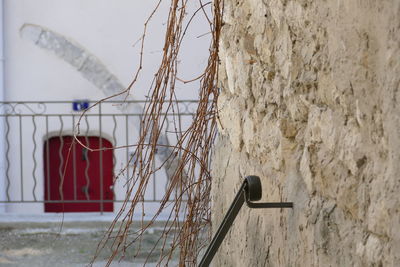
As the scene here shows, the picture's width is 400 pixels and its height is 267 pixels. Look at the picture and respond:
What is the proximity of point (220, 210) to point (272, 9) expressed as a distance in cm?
103

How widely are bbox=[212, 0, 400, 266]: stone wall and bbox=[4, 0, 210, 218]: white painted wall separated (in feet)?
28.2

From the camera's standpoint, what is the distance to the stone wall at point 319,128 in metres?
1.17

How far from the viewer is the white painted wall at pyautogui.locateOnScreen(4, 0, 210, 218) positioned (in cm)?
1088

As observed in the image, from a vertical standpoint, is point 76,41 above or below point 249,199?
above

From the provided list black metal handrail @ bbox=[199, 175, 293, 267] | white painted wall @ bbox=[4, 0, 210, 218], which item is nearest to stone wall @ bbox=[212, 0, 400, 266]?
black metal handrail @ bbox=[199, 175, 293, 267]

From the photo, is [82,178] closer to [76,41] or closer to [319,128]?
[76,41]

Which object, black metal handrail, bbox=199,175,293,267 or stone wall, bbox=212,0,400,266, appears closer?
stone wall, bbox=212,0,400,266

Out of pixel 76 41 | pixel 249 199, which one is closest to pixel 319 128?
pixel 249 199

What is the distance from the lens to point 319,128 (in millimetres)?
1517

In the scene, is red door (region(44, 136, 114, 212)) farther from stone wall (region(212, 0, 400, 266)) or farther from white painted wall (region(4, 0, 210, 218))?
stone wall (region(212, 0, 400, 266))

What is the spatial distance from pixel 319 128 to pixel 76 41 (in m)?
9.63

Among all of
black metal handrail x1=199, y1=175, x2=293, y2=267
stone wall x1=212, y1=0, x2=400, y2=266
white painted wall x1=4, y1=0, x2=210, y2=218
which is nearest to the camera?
stone wall x1=212, y1=0, x2=400, y2=266

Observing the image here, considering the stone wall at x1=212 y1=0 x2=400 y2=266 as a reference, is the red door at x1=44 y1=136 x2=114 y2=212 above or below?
below

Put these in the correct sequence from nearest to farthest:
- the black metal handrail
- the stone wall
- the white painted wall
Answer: the stone wall < the black metal handrail < the white painted wall
